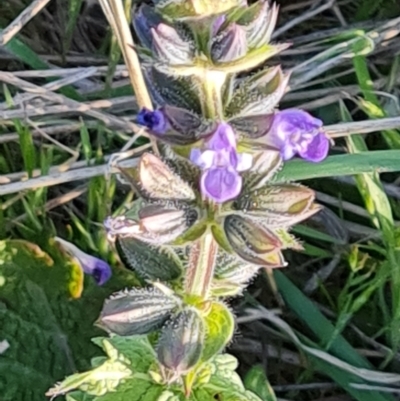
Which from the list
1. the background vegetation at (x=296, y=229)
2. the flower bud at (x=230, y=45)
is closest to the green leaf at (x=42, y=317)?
the background vegetation at (x=296, y=229)

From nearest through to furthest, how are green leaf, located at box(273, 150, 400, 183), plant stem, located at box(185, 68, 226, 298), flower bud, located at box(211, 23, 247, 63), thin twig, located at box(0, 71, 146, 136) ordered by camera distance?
flower bud, located at box(211, 23, 247, 63) → plant stem, located at box(185, 68, 226, 298) → green leaf, located at box(273, 150, 400, 183) → thin twig, located at box(0, 71, 146, 136)

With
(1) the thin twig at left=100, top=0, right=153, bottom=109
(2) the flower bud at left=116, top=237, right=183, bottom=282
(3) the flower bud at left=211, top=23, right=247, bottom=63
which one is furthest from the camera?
(1) the thin twig at left=100, top=0, right=153, bottom=109

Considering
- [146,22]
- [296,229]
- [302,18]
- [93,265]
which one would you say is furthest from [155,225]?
[302,18]

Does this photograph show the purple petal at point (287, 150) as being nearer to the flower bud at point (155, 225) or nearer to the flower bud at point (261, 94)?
the flower bud at point (261, 94)

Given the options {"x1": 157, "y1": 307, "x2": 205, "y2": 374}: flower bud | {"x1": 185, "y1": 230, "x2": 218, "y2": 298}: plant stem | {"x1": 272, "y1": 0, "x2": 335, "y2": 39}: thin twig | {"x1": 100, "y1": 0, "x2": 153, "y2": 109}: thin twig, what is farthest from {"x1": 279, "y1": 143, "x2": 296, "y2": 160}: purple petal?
{"x1": 272, "y1": 0, "x2": 335, "y2": 39}: thin twig

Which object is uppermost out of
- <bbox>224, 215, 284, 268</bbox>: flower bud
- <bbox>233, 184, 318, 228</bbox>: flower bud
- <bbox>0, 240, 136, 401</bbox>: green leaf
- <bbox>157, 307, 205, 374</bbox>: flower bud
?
<bbox>233, 184, 318, 228</bbox>: flower bud

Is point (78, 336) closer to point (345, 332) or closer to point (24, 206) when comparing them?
point (24, 206)

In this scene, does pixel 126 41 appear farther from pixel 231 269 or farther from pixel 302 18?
pixel 302 18

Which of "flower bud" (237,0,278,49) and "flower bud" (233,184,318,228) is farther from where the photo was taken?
"flower bud" (233,184,318,228)

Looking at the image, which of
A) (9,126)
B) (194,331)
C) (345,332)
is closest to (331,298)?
(345,332)

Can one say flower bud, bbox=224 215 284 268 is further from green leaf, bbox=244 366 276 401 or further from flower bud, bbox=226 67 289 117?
green leaf, bbox=244 366 276 401
